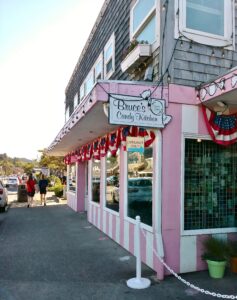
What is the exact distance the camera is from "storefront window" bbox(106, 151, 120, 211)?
26.1 feet

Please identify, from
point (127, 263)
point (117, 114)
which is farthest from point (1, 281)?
point (117, 114)

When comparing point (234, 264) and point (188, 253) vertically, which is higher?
point (188, 253)

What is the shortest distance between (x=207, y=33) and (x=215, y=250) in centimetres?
396

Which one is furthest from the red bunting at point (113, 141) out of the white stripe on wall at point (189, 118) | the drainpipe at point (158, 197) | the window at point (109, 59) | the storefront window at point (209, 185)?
the window at point (109, 59)

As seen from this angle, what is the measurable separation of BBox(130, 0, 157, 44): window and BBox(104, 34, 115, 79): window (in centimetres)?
162

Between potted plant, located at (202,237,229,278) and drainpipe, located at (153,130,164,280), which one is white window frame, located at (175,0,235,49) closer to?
drainpipe, located at (153,130,164,280)

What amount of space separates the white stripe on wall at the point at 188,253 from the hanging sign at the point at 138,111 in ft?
6.72

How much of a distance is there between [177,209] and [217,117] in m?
1.84

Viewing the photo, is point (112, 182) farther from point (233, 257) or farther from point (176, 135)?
point (233, 257)

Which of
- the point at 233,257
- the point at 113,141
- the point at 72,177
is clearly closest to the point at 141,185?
the point at 113,141

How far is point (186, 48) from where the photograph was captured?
227 inches

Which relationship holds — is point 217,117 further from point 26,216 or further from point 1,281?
point 26,216

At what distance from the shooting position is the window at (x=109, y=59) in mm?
8938

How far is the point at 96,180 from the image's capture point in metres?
10.1
